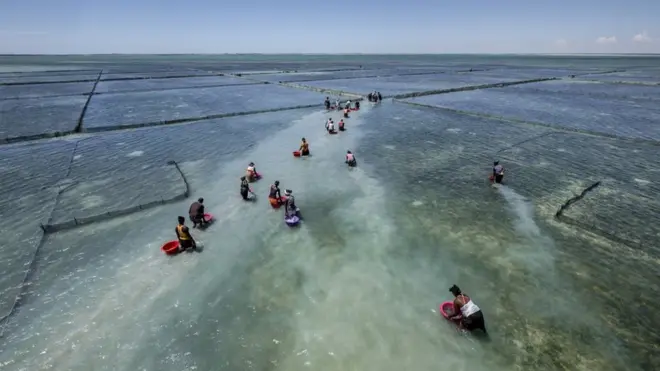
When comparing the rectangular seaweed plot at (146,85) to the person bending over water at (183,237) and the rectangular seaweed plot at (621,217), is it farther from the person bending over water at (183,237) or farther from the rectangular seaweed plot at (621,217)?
the rectangular seaweed plot at (621,217)

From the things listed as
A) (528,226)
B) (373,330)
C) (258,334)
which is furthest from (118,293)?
(528,226)

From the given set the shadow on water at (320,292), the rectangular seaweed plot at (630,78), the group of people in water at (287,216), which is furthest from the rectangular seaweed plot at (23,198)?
the rectangular seaweed plot at (630,78)

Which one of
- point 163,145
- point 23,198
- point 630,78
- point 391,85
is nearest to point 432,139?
point 163,145

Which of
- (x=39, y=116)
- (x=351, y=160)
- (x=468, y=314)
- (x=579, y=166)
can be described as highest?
(x=39, y=116)

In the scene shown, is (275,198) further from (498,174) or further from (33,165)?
(33,165)

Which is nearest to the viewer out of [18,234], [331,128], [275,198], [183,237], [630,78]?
[183,237]
